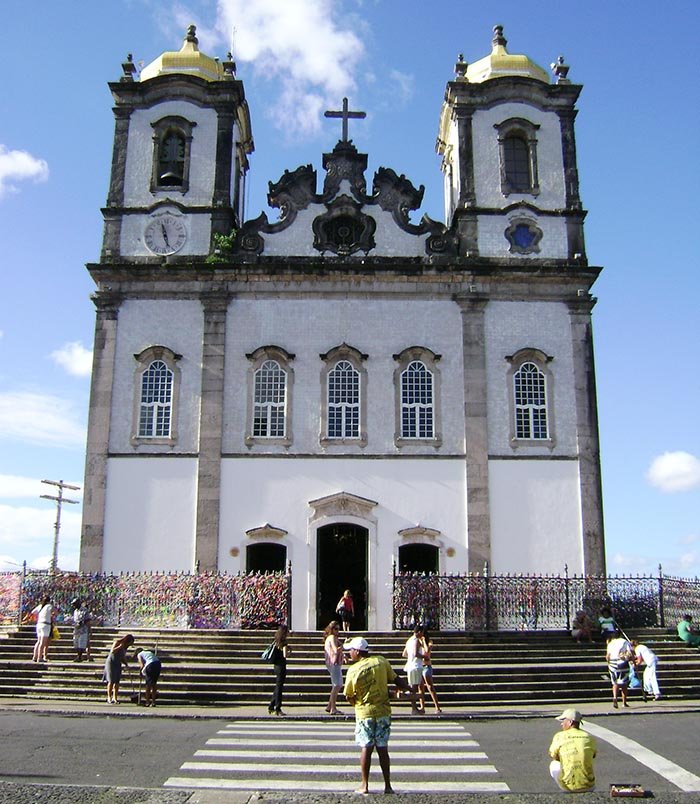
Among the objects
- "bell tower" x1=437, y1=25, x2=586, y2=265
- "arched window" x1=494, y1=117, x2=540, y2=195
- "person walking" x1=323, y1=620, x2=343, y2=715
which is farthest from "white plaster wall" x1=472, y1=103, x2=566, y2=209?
"person walking" x1=323, y1=620, x2=343, y2=715

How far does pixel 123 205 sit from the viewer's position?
25.7 metres

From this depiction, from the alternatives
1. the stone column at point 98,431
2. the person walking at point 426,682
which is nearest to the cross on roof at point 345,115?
the stone column at point 98,431

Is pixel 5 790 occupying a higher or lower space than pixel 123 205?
lower

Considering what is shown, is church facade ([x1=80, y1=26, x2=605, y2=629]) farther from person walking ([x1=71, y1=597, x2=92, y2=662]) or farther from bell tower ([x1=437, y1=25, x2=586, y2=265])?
person walking ([x1=71, y1=597, x2=92, y2=662])

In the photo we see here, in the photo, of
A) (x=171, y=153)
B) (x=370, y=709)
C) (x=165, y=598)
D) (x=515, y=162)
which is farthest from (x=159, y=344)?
(x=370, y=709)

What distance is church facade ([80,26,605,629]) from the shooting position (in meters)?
22.9

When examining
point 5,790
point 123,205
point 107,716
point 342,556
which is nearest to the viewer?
point 5,790

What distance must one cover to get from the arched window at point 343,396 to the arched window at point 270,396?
96 cm

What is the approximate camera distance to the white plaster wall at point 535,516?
74.8ft

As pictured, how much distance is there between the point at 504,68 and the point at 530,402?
10700mm

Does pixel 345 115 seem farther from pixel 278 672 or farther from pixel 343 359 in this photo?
pixel 278 672

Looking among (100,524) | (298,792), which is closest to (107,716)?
(298,792)

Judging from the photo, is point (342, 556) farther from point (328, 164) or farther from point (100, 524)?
point (328, 164)

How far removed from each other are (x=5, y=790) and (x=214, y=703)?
24.8ft
